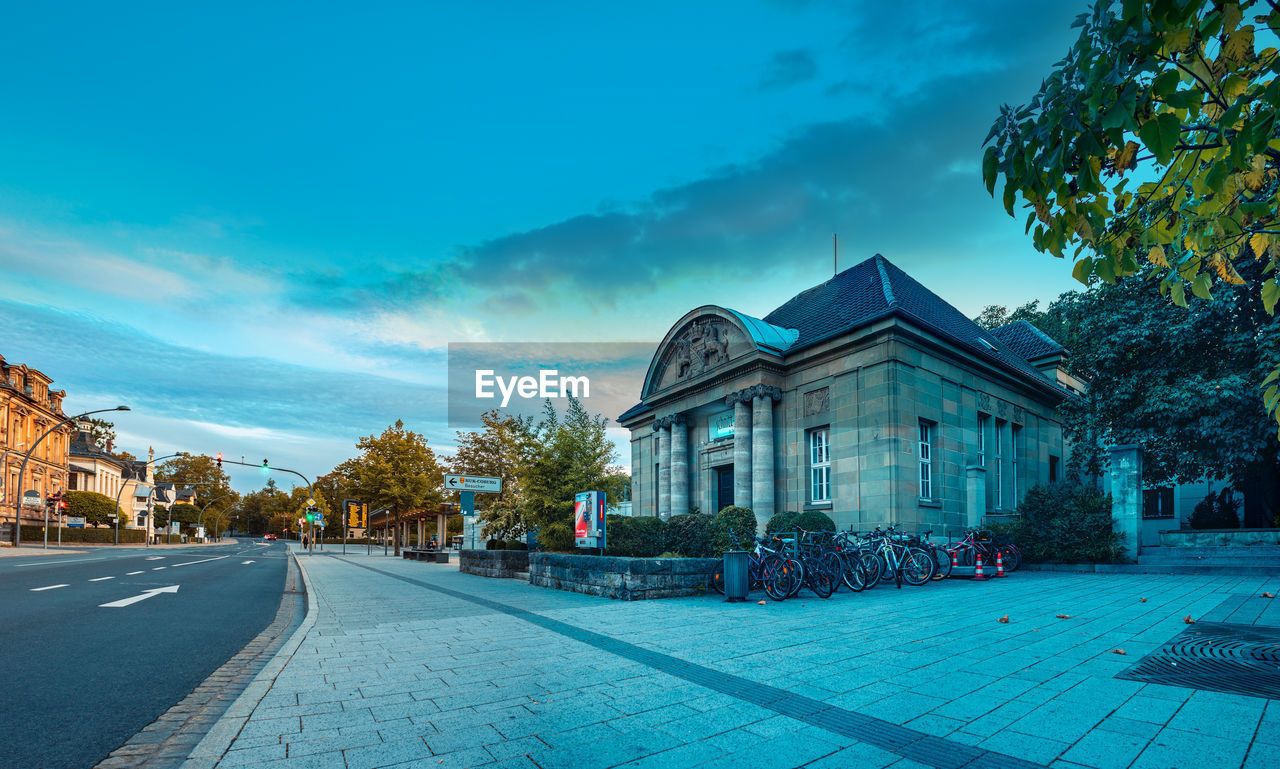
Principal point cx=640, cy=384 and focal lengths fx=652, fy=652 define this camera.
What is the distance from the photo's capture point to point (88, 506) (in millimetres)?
60062

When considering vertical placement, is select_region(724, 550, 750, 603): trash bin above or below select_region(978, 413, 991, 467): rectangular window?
below

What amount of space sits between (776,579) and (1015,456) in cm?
1998

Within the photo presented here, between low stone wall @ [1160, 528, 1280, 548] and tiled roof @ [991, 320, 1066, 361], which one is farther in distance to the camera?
tiled roof @ [991, 320, 1066, 361]

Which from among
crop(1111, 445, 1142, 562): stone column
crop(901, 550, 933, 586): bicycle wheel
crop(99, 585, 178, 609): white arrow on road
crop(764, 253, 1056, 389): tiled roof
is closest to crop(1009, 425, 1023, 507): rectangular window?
crop(764, 253, 1056, 389): tiled roof

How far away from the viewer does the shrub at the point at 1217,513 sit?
24172 mm

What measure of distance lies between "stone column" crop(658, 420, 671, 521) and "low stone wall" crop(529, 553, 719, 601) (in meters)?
15.0

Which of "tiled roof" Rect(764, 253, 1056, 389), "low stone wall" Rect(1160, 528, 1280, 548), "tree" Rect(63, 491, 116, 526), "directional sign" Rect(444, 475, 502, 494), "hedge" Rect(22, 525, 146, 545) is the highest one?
"tiled roof" Rect(764, 253, 1056, 389)

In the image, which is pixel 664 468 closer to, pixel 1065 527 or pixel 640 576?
pixel 1065 527

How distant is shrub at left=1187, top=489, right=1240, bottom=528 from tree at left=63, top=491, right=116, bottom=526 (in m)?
79.2

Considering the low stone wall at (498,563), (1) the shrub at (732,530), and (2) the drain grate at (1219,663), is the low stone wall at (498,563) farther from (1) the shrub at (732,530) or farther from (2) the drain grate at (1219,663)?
(2) the drain grate at (1219,663)

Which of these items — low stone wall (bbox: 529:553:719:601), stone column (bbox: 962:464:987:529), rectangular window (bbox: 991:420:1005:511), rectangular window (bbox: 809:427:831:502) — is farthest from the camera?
rectangular window (bbox: 991:420:1005:511)

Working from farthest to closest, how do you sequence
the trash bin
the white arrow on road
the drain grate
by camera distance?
1. the white arrow on road
2. the trash bin
3. the drain grate

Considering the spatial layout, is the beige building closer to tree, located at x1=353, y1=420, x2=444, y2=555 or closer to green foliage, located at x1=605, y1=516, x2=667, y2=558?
tree, located at x1=353, y1=420, x2=444, y2=555

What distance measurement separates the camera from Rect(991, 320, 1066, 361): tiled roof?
3158cm
